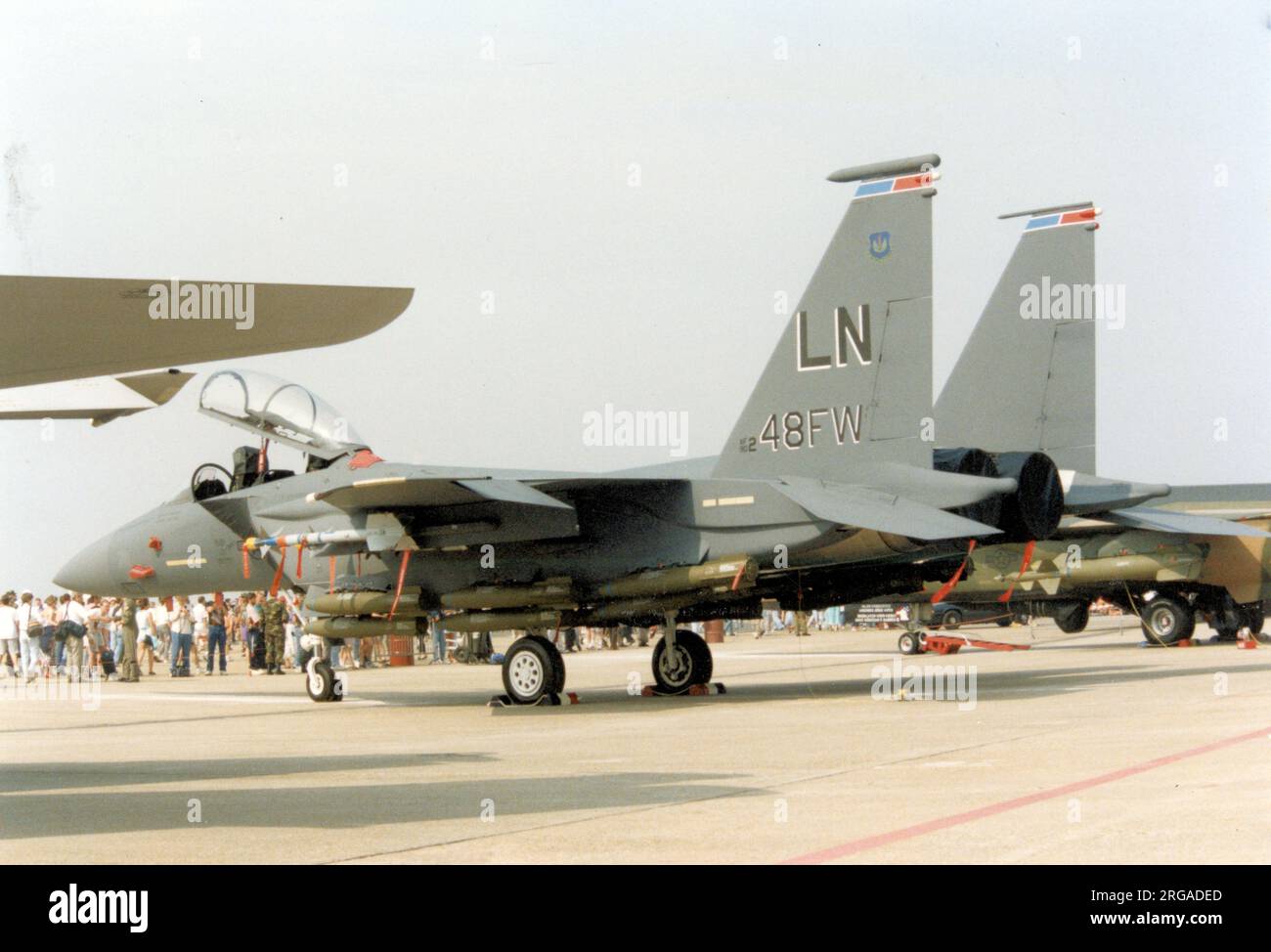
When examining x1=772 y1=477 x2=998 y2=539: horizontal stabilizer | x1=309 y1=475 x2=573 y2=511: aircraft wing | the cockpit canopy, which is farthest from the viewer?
the cockpit canopy

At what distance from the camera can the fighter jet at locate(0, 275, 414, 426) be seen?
5.89m

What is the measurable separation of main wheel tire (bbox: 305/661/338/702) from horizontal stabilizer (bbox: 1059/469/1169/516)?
9.30 meters

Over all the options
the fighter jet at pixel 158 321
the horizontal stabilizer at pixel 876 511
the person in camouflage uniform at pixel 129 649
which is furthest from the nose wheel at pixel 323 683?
the fighter jet at pixel 158 321

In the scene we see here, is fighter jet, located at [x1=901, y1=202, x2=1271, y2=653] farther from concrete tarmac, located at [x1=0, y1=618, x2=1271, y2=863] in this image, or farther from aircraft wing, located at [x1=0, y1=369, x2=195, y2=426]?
aircraft wing, located at [x1=0, y1=369, x2=195, y2=426]

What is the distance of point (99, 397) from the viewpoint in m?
9.02

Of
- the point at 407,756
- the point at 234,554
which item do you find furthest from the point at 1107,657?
the point at 407,756

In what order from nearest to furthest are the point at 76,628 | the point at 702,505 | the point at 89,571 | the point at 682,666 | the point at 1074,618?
the point at 702,505, the point at 682,666, the point at 89,571, the point at 76,628, the point at 1074,618

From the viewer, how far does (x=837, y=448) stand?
48.1ft

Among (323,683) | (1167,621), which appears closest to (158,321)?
(323,683)

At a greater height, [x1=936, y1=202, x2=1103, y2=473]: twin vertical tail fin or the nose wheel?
[x1=936, y1=202, x2=1103, y2=473]: twin vertical tail fin

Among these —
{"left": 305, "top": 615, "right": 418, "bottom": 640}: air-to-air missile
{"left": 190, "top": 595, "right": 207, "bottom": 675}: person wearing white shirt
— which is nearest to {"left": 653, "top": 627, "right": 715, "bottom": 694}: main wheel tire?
{"left": 305, "top": 615, "right": 418, "bottom": 640}: air-to-air missile

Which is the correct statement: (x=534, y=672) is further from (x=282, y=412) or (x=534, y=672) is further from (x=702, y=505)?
(x=282, y=412)
